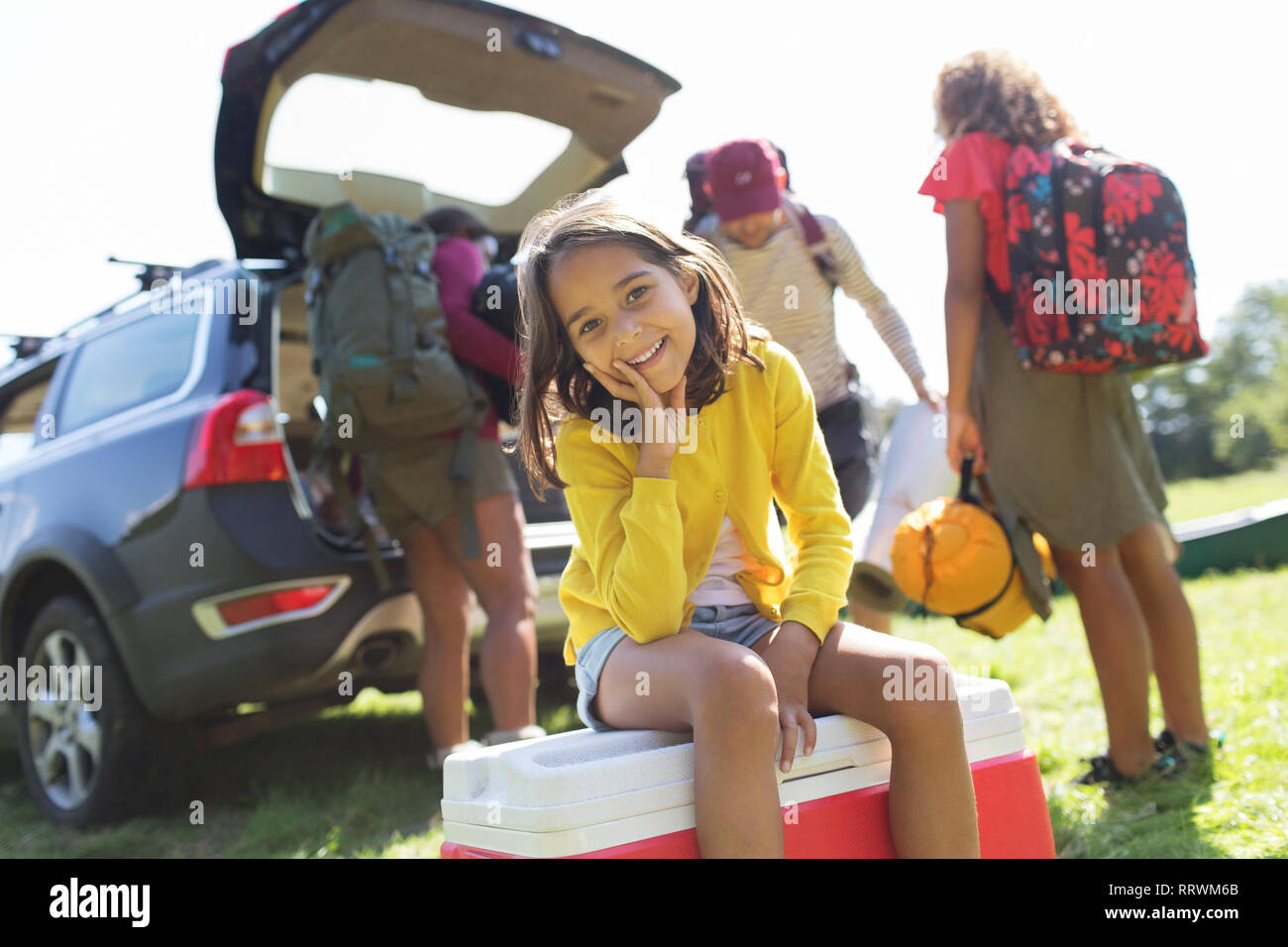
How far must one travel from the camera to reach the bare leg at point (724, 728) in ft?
4.53

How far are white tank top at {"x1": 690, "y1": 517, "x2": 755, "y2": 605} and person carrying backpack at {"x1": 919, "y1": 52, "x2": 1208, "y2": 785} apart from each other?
→ 3.55ft

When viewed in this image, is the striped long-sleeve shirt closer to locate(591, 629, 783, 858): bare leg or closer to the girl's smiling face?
the girl's smiling face

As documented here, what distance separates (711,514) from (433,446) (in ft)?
4.81

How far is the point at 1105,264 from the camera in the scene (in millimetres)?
2455

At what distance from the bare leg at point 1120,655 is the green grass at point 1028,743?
0.35ft

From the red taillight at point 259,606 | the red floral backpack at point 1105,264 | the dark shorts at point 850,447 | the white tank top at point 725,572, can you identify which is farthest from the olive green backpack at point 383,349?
the red floral backpack at point 1105,264

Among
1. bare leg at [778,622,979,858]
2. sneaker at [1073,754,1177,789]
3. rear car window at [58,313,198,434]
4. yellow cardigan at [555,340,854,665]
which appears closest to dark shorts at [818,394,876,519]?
sneaker at [1073,754,1177,789]

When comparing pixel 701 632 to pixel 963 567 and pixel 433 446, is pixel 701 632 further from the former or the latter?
pixel 433 446

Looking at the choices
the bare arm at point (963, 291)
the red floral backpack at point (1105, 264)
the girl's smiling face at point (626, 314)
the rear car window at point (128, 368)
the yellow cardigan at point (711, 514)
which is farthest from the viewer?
the rear car window at point (128, 368)

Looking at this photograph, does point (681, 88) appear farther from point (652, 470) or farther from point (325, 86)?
point (652, 470)

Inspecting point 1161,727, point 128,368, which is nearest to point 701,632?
point 1161,727

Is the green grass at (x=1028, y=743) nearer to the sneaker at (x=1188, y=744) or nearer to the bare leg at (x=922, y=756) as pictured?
the sneaker at (x=1188, y=744)
